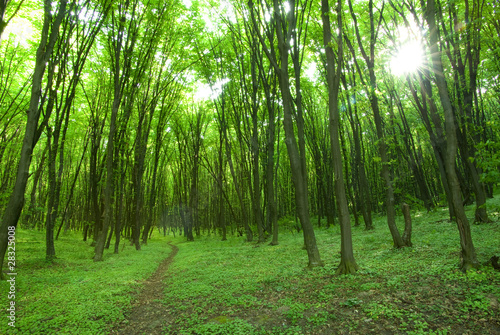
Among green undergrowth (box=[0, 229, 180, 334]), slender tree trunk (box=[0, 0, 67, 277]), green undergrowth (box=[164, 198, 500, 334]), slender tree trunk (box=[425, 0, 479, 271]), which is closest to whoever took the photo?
green undergrowth (box=[164, 198, 500, 334])

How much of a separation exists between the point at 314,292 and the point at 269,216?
12.1 m

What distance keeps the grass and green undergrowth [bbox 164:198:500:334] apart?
16 millimetres

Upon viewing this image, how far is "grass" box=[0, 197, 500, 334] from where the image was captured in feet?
11.7

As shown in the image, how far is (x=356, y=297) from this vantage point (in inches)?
173

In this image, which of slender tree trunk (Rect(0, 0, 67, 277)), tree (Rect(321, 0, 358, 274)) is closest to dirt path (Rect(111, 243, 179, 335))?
slender tree trunk (Rect(0, 0, 67, 277))

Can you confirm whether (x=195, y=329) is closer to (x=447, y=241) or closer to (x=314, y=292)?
(x=314, y=292)

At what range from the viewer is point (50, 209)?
930 centimetres

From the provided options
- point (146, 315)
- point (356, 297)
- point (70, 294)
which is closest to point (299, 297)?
point (356, 297)

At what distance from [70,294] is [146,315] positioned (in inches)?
80.1

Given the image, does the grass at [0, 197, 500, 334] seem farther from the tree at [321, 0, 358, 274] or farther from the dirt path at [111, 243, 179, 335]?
the tree at [321, 0, 358, 274]

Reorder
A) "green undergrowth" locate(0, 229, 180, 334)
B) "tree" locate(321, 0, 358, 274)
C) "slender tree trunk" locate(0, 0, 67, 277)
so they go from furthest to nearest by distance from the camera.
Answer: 1. "tree" locate(321, 0, 358, 274)
2. "slender tree trunk" locate(0, 0, 67, 277)
3. "green undergrowth" locate(0, 229, 180, 334)

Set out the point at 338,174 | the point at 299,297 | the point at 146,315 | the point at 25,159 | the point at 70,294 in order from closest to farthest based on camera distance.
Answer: the point at 146,315
the point at 299,297
the point at 70,294
the point at 25,159
the point at 338,174

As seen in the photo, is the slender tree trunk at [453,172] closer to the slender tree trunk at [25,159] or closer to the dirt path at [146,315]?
the dirt path at [146,315]

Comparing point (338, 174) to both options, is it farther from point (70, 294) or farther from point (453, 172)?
point (70, 294)
